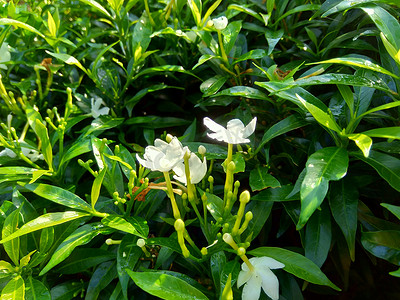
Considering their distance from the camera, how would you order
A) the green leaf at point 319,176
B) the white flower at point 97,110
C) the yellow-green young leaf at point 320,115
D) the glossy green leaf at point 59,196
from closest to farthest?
the green leaf at point 319,176 < the yellow-green young leaf at point 320,115 < the glossy green leaf at point 59,196 < the white flower at point 97,110

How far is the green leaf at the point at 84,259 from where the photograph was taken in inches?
37.0

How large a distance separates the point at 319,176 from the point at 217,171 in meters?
0.41

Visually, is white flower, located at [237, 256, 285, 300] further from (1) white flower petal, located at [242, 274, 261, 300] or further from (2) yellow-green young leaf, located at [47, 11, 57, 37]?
(2) yellow-green young leaf, located at [47, 11, 57, 37]

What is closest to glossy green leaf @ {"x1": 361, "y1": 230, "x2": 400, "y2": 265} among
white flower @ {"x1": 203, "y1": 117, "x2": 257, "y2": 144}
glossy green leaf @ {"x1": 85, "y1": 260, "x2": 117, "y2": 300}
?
white flower @ {"x1": 203, "y1": 117, "x2": 257, "y2": 144}

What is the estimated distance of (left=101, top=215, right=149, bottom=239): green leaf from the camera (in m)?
0.83

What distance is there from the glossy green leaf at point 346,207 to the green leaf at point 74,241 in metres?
0.53

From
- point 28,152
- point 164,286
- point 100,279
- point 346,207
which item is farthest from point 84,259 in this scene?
point 346,207

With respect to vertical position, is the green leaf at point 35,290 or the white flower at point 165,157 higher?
the white flower at point 165,157

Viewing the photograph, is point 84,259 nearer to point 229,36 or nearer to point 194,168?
point 194,168

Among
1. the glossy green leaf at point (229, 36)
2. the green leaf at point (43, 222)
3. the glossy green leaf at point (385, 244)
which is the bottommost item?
the glossy green leaf at point (385, 244)

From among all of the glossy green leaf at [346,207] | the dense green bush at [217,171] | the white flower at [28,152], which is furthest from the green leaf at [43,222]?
the glossy green leaf at [346,207]

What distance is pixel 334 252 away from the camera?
1.03 meters

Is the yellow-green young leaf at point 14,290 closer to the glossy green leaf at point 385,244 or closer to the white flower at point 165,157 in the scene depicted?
the white flower at point 165,157

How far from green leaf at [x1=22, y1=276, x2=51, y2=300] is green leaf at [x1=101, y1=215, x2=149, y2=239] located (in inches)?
7.6
